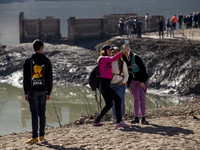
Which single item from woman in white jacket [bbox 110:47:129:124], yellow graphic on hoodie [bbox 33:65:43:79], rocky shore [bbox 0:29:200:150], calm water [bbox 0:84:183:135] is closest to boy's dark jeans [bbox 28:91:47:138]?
yellow graphic on hoodie [bbox 33:65:43:79]

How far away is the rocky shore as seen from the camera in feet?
20.3

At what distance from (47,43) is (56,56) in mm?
2999

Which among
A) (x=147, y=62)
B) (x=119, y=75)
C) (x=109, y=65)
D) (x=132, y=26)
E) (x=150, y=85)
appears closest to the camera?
(x=109, y=65)

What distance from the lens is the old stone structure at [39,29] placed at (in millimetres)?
27641

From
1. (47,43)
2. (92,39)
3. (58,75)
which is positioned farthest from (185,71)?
(47,43)

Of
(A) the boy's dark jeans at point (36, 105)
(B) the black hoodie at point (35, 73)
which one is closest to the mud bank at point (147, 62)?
(A) the boy's dark jeans at point (36, 105)

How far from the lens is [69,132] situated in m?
7.24

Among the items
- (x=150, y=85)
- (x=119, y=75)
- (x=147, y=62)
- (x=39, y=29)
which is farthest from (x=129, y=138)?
(x=39, y=29)

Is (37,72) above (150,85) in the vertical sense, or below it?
above

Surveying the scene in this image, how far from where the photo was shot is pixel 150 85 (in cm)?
1941

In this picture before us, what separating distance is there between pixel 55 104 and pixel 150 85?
217 inches

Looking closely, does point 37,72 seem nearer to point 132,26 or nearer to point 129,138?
point 129,138

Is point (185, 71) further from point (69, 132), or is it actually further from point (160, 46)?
point (69, 132)

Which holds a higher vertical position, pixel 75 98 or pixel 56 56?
pixel 56 56
